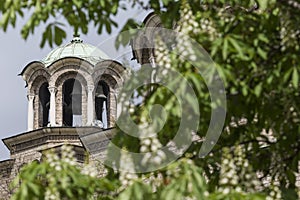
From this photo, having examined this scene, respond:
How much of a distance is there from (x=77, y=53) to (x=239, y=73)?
15.8 metres

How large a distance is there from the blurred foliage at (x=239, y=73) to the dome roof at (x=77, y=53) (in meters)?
14.2

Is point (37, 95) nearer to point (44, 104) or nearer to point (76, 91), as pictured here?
point (44, 104)

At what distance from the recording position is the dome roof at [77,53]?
66.3 ft

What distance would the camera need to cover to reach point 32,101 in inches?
805

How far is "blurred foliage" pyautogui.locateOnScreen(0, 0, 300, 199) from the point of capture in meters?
5.21

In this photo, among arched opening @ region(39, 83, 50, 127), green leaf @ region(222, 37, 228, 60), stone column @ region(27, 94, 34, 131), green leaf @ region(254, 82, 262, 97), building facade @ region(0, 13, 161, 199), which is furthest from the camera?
arched opening @ region(39, 83, 50, 127)

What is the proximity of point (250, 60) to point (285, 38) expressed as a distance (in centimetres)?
29

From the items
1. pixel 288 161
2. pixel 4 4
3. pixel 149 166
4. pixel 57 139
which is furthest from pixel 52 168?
pixel 57 139

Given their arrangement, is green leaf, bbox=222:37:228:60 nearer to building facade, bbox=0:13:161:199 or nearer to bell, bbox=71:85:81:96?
building facade, bbox=0:13:161:199

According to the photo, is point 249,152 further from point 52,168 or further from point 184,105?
point 52,168

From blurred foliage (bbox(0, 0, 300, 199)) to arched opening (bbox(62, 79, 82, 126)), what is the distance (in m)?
14.4

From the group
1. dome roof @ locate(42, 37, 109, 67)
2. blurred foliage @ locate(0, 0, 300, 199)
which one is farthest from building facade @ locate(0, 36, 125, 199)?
blurred foliage @ locate(0, 0, 300, 199)

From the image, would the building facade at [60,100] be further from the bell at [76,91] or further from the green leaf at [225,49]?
the green leaf at [225,49]

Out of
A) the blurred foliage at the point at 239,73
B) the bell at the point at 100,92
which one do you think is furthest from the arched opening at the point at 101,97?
the blurred foliage at the point at 239,73
